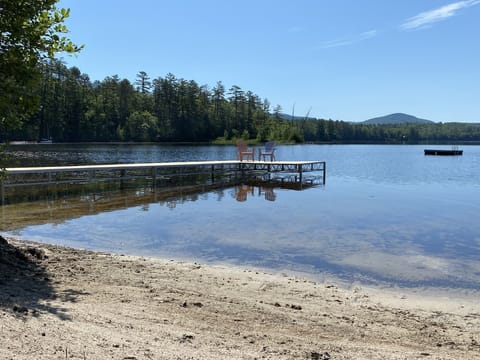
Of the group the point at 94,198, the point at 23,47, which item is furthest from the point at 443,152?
the point at 23,47

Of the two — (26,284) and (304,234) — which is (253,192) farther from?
(26,284)

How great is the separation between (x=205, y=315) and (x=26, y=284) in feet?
5.90

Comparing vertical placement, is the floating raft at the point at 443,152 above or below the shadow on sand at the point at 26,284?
above

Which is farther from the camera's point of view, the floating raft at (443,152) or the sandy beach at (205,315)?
the floating raft at (443,152)

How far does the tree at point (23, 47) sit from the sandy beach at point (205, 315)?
5.55ft

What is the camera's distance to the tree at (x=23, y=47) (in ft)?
15.0

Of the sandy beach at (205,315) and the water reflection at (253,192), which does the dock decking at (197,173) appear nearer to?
the water reflection at (253,192)

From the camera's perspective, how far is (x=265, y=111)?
94938mm

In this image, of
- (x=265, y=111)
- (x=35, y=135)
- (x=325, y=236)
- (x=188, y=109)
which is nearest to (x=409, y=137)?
(x=265, y=111)

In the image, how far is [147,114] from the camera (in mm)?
74812

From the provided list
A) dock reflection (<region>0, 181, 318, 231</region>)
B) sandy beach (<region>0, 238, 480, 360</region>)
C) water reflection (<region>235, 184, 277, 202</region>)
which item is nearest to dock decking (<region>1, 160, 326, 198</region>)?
dock reflection (<region>0, 181, 318, 231</region>)

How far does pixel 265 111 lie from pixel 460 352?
9307 cm

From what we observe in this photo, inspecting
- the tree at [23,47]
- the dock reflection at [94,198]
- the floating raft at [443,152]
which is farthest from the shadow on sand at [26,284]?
the floating raft at [443,152]

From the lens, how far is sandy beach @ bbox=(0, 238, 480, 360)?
9.43ft
